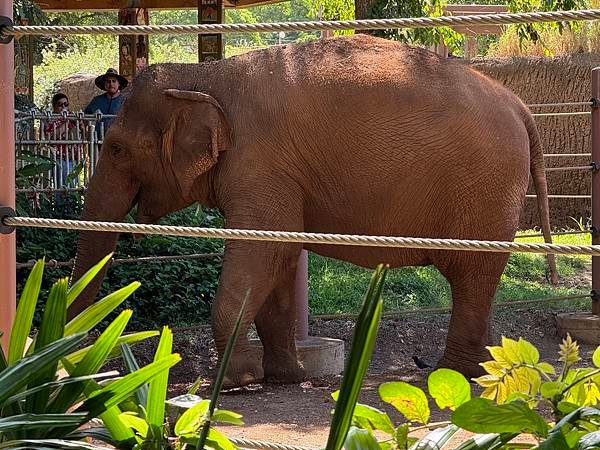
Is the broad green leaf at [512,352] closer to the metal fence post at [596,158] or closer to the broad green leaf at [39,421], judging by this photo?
the broad green leaf at [39,421]

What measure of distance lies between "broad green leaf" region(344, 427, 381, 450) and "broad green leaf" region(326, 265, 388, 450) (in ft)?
0.68

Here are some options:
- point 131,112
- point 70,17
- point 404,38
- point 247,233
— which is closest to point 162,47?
point 70,17

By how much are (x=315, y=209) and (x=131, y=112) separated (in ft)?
3.90

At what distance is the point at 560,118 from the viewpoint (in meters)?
14.8

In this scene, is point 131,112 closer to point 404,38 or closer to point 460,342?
point 460,342

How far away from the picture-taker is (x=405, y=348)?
26.9ft

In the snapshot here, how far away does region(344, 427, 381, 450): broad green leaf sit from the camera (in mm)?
1570

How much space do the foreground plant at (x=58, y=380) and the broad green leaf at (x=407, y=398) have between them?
0.33 m

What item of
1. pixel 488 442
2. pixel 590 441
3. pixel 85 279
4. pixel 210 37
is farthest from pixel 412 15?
pixel 590 441

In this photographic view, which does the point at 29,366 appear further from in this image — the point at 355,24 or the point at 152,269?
the point at 152,269

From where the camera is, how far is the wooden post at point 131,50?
45.5 feet

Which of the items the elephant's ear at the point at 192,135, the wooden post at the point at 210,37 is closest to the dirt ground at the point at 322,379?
the elephant's ear at the point at 192,135

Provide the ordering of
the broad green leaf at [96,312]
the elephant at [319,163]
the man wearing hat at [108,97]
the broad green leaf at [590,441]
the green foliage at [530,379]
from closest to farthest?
the broad green leaf at [590,441] < the green foliage at [530,379] < the broad green leaf at [96,312] < the elephant at [319,163] < the man wearing hat at [108,97]

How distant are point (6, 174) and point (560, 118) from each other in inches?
503
